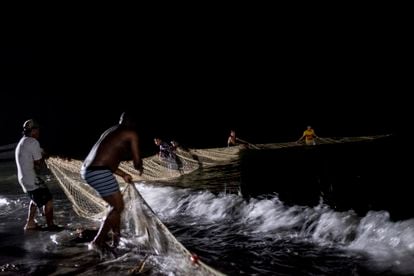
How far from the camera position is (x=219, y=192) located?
878 cm

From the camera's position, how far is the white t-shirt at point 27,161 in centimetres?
570

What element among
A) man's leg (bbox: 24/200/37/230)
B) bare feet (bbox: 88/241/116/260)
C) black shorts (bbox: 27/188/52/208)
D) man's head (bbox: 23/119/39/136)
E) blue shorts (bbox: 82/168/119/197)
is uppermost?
man's head (bbox: 23/119/39/136)

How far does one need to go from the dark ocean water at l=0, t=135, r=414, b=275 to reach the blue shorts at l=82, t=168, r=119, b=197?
0.75 metres

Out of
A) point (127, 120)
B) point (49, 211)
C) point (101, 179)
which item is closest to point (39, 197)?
point (49, 211)

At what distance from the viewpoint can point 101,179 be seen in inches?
179

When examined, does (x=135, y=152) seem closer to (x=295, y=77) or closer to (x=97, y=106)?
(x=97, y=106)

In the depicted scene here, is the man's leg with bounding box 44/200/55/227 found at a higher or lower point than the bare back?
lower

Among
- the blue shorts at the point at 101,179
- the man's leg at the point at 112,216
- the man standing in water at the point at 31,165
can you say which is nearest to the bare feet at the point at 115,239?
the man's leg at the point at 112,216

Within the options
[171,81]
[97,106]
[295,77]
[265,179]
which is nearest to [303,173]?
[265,179]

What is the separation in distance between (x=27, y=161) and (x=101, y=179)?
1.78 metres

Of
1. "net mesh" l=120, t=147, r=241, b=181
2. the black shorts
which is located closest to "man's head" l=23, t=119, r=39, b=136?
the black shorts

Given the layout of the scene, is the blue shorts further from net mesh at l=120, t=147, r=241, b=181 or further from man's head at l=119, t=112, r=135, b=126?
net mesh at l=120, t=147, r=241, b=181

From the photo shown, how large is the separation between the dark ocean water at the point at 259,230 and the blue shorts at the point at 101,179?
0.75 metres

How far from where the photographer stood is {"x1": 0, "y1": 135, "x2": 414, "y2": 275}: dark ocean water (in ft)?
14.2
